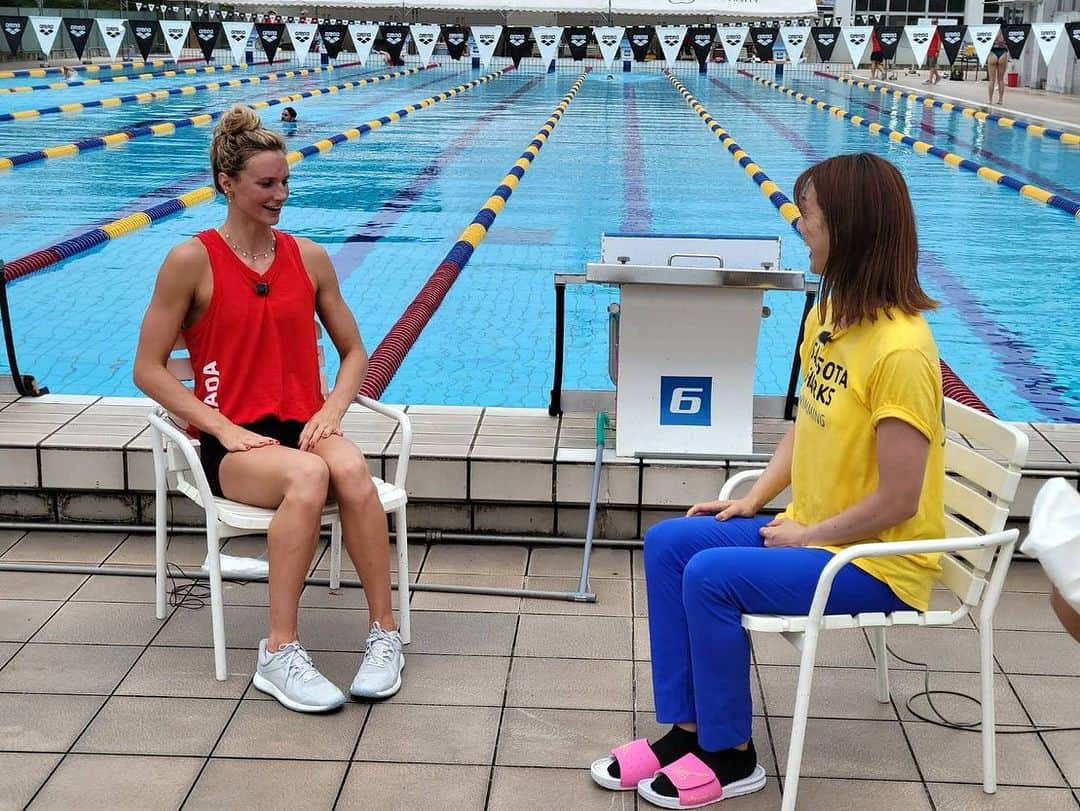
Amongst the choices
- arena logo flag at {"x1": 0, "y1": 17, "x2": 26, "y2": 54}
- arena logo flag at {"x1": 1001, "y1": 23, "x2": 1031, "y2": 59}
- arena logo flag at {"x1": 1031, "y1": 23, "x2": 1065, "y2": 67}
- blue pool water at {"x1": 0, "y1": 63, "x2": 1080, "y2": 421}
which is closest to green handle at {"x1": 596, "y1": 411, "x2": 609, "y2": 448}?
blue pool water at {"x1": 0, "y1": 63, "x2": 1080, "y2": 421}

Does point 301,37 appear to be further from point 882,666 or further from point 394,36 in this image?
point 882,666

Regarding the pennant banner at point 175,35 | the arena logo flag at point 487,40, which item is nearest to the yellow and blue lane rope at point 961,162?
the arena logo flag at point 487,40

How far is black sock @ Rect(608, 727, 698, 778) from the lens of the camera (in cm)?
230

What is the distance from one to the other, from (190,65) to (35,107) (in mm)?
10857

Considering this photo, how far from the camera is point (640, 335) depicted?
341cm

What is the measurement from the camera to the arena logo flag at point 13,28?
21.5 m

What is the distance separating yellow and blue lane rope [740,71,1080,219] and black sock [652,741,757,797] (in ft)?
27.7

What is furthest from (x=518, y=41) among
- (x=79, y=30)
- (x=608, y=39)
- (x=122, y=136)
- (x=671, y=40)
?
(x=122, y=136)

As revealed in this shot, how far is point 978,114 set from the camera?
18219 mm

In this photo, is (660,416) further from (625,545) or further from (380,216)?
(380,216)

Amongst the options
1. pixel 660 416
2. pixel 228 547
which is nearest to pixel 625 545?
pixel 660 416

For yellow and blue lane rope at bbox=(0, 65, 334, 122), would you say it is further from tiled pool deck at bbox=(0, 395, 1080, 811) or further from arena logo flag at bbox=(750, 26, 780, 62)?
tiled pool deck at bbox=(0, 395, 1080, 811)

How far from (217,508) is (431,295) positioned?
3.44 metres

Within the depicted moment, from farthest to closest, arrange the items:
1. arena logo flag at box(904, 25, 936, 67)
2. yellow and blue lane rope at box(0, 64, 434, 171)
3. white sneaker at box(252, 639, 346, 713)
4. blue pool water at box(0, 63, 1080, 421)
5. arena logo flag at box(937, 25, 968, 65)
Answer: arena logo flag at box(904, 25, 936, 67) → arena logo flag at box(937, 25, 968, 65) → yellow and blue lane rope at box(0, 64, 434, 171) → blue pool water at box(0, 63, 1080, 421) → white sneaker at box(252, 639, 346, 713)
